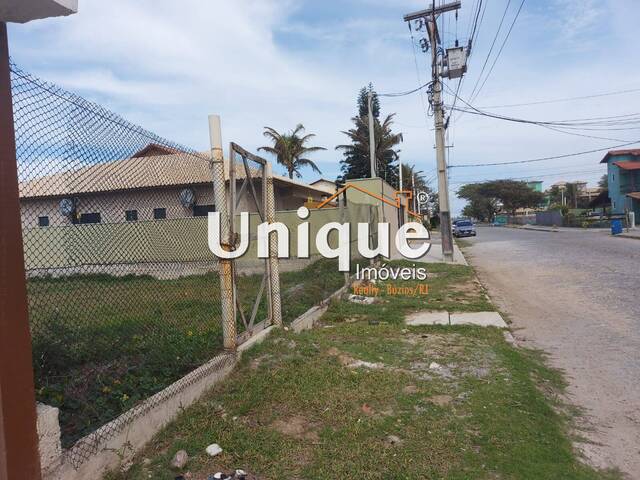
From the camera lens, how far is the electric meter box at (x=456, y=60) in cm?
1800

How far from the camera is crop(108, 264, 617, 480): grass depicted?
10.2 feet

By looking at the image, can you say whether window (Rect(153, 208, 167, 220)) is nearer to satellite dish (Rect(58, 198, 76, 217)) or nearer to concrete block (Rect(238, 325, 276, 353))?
satellite dish (Rect(58, 198, 76, 217))

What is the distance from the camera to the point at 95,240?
4.09 meters

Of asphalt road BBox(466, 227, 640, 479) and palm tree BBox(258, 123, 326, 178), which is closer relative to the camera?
asphalt road BBox(466, 227, 640, 479)

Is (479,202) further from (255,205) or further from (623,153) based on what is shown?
(255,205)

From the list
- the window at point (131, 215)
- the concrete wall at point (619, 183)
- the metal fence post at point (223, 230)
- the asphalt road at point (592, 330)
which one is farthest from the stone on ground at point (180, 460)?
the concrete wall at point (619, 183)

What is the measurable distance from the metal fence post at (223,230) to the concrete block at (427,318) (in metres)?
3.43

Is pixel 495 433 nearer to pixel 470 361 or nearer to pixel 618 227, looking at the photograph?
pixel 470 361

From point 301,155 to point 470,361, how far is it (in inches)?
1175

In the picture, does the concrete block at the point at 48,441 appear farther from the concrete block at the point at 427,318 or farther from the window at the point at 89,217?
the concrete block at the point at 427,318

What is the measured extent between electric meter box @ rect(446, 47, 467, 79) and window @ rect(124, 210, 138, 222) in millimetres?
16234

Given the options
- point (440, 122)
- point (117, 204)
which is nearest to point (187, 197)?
point (117, 204)

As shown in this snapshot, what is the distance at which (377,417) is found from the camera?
12.6ft

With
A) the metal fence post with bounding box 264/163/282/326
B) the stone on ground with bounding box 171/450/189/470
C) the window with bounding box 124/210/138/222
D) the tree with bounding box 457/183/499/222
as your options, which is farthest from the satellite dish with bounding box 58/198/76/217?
the tree with bounding box 457/183/499/222
